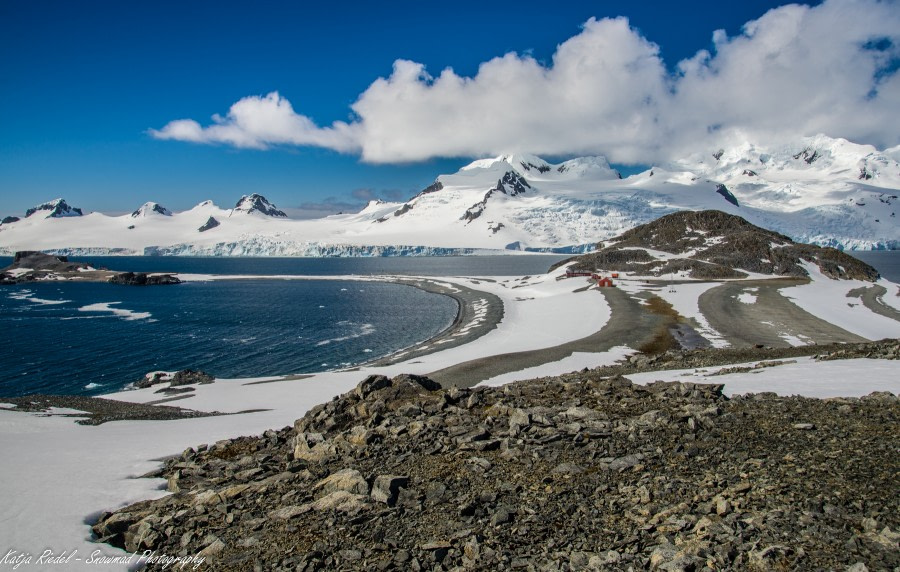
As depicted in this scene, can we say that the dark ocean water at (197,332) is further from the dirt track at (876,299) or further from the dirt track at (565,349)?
the dirt track at (876,299)

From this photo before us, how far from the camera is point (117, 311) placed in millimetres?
90125

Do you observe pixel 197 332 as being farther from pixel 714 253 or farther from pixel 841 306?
pixel 714 253

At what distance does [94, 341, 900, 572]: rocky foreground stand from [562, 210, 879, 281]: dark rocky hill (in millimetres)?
108261

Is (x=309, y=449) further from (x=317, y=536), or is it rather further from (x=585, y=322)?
(x=585, y=322)

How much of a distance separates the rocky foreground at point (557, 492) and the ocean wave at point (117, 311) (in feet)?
262

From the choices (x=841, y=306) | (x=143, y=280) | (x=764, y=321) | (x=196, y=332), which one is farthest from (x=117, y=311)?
(x=841, y=306)

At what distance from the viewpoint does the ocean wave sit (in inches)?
3246

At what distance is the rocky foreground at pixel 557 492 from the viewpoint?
7992 millimetres

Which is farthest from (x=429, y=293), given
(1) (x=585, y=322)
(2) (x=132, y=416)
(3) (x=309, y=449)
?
(3) (x=309, y=449)

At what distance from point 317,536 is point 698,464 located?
7.76 meters

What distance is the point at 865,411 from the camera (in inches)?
534

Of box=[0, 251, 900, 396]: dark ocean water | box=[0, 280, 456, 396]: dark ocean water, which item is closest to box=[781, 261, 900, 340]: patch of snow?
box=[0, 280, 456, 396]: dark ocean water

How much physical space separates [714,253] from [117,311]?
127m

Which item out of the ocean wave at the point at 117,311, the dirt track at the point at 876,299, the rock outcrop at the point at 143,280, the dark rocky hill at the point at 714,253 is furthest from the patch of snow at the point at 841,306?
the rock outcrop at the point at 143,280
